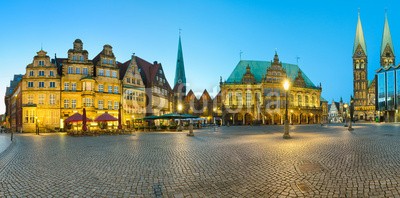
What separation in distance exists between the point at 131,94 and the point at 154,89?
6727 millimetres

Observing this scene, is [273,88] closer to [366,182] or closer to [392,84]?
[392,84]

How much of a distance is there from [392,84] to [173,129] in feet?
272

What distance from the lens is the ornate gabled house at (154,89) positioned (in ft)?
182

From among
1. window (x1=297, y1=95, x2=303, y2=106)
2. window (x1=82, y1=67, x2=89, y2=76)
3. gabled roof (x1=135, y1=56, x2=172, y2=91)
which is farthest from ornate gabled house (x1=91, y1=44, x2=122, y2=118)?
window (x1=297, y1=95, x2=303, y2=106)

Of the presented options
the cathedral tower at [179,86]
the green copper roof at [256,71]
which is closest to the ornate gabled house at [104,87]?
the green copper roof at [256,71]

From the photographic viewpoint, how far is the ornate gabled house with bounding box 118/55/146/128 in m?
49.6

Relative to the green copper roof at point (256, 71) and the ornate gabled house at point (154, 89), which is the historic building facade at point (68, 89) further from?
the green copper roof at point (256, 71)

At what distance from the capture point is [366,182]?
621 cm

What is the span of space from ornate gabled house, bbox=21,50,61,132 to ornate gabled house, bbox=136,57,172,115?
17.4 metres

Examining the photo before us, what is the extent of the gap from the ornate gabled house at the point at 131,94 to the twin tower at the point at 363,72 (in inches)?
4230

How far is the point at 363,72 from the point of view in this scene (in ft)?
400

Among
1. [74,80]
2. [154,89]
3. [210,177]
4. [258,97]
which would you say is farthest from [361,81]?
[210,177]

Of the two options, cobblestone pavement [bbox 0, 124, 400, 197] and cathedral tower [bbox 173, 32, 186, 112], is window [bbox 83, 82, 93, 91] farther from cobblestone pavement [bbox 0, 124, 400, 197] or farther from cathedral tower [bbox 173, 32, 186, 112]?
cathedral tower [bbox 173, 32, 186, 112]

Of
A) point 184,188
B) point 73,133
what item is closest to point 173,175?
point 184,188
